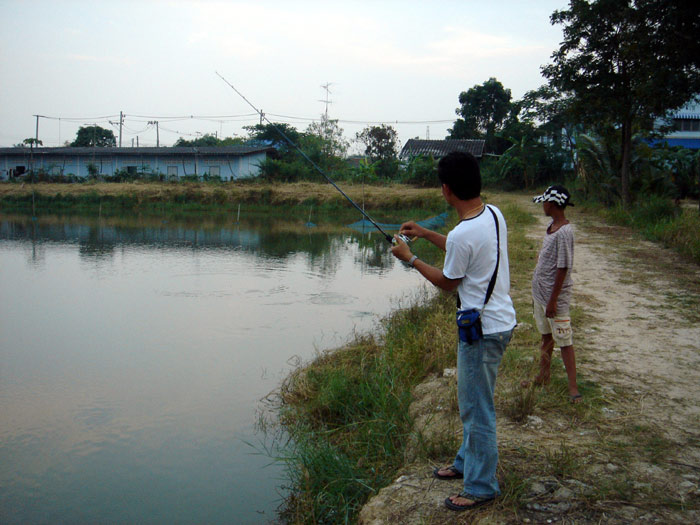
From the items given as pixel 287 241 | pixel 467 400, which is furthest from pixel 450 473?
pixel 287 241

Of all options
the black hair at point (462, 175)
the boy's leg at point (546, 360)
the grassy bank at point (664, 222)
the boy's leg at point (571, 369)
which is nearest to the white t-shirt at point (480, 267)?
the black hair at point (462, 175)

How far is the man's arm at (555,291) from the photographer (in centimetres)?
338

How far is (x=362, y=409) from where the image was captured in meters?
4.50

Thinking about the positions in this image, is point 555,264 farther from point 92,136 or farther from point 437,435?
point 92,136

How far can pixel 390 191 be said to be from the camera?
27938 mm

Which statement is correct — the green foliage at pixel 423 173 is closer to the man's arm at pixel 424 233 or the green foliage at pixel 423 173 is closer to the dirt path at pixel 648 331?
the dirt path at pixel 648 331

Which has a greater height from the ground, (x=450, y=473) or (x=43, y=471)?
(x=450, y=473)

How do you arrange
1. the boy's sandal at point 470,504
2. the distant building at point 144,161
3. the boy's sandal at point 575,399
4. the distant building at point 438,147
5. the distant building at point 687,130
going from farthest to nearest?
the distant building at point 144,161 → the distant building at point 438,147 → the distant building at point 687,130 → the boy's sandal at point 575,399 → the boy's sandal at point 470,504

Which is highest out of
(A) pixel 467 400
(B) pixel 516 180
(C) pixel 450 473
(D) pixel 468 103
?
(D) pixel 468 103

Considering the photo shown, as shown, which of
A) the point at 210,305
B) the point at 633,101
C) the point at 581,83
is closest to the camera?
the point at 210,305

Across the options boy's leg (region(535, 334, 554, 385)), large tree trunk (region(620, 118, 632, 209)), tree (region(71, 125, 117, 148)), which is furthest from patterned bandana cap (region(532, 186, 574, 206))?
tree (region(71, 125, 117, 148))

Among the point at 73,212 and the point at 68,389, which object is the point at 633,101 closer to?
the point at 68,389

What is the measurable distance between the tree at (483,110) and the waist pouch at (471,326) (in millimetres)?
36099

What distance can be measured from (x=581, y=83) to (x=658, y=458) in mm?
12609
